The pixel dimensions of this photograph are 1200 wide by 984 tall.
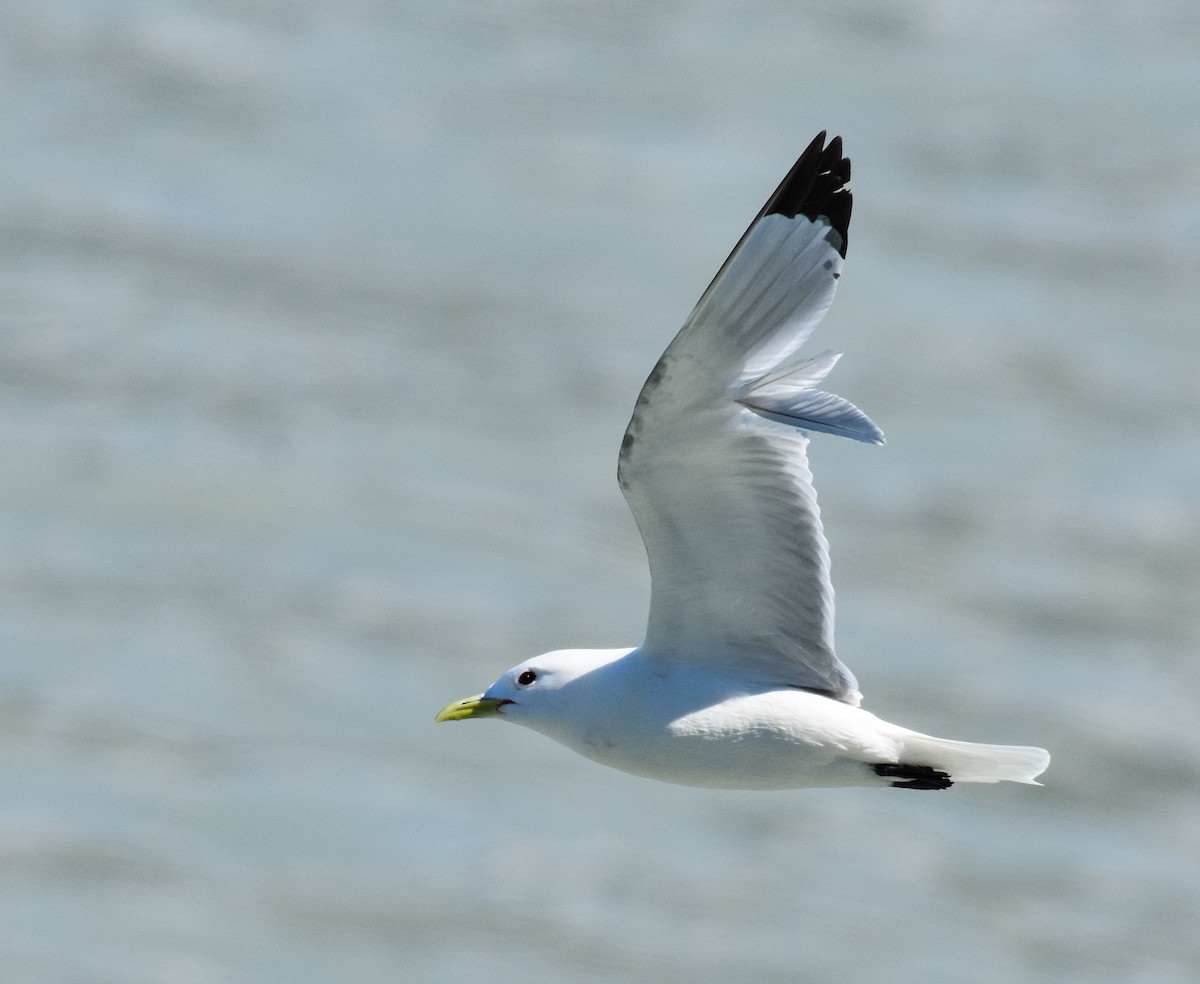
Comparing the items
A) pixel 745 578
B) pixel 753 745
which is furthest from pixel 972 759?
pixel 745 578

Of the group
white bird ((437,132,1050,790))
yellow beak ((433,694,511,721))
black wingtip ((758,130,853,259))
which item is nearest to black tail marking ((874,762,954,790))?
white bird ((437,132,1050,790))

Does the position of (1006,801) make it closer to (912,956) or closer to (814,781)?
(912,956)

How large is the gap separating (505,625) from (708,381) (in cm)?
1364

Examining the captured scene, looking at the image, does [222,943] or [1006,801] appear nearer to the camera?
[222,943]

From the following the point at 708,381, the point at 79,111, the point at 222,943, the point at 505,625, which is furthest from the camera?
the point at 79,111

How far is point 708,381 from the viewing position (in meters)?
6.65

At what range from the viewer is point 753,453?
6.84 m

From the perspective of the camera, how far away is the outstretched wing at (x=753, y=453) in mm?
6605

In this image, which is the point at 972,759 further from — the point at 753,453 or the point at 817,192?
the point at 817,192

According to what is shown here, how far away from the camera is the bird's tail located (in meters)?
7.02

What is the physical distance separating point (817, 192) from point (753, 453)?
0.81 m

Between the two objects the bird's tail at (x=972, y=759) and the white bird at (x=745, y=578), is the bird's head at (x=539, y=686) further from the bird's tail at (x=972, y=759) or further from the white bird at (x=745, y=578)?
the bird's tail at (x=972, y=759)

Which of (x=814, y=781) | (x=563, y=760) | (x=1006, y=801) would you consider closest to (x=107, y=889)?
(x=563, y=760)

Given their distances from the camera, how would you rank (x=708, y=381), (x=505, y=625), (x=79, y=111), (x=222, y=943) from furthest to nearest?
(x=79, y=111), (x=505, y=625), (x=222, y=943), (x=708, y=381)
